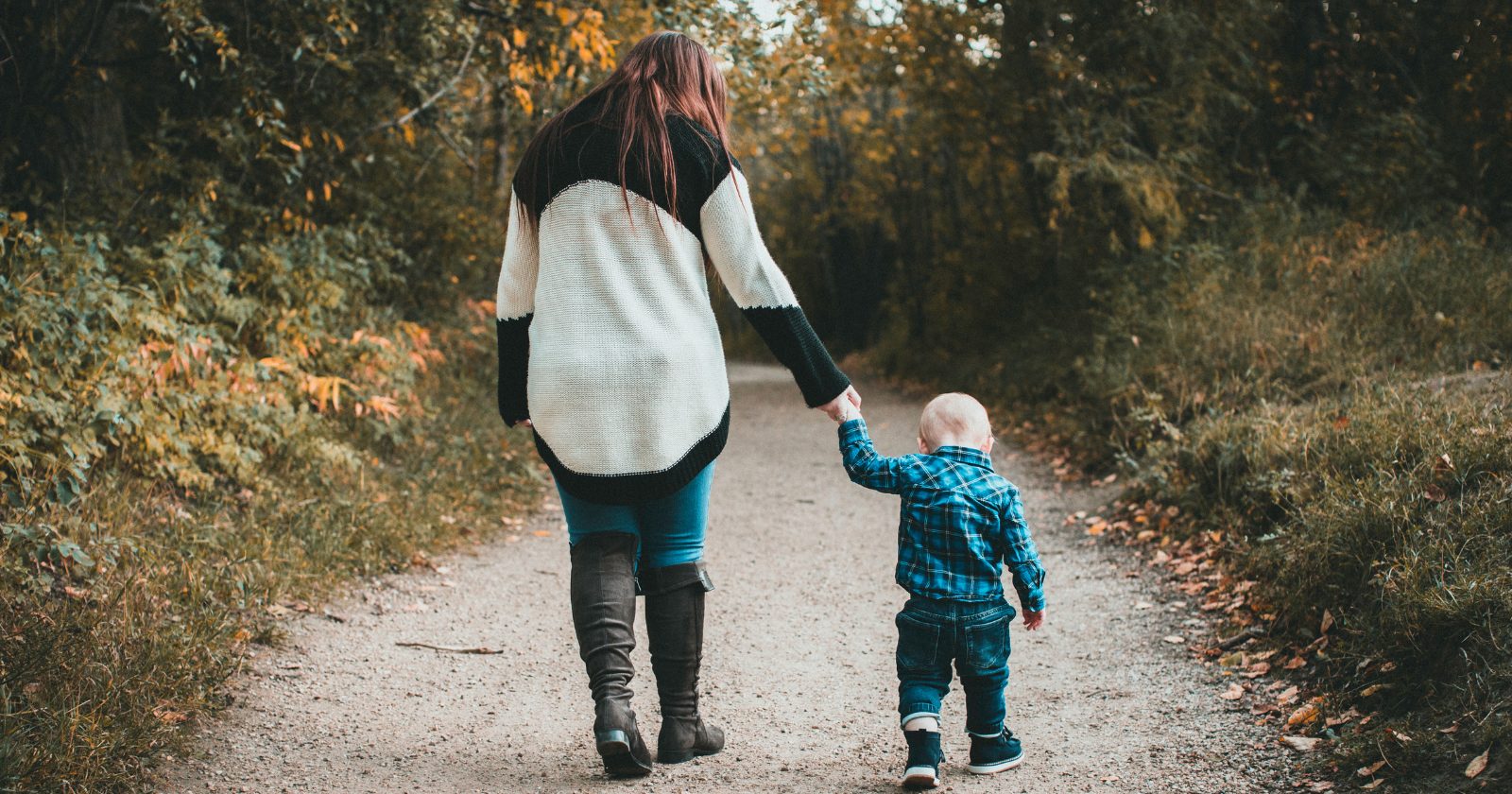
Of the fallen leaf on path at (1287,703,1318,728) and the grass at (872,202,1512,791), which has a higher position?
the grass at (872,202,1512,791)

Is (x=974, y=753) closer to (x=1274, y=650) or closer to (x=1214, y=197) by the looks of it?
(x=1274, y=650)

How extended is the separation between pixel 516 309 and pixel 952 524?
1.35 metres

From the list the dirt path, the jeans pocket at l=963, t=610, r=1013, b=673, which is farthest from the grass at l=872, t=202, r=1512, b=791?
the jeans pocket at l=963, t=610, r=1013, b=673

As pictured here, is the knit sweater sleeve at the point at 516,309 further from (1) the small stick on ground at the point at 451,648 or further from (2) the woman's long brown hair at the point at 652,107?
(1) the small stick on ground at the point at 451,648

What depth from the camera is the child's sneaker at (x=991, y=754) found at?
3289 millimetres

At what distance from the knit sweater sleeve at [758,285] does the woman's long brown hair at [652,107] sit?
121 millimetres

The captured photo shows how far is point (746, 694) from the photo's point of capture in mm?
4125

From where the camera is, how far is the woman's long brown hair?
304 centimetres

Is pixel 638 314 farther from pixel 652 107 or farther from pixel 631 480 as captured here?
pixel 652 107

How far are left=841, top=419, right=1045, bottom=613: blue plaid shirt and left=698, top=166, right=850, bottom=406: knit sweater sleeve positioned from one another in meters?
0.17

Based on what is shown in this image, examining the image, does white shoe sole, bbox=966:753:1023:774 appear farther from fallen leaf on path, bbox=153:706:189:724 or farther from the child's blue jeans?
fallen leaf on path, bbox=153:706:189:724

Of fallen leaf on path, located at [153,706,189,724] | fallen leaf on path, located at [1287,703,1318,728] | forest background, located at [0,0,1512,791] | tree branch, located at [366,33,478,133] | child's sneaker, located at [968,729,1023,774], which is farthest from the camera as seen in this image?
tree branch, located at [366,33,478,133]

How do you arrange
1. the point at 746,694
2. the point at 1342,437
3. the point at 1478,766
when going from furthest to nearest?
the point at 1342,437
the point at 746,694
the point at 1478,766

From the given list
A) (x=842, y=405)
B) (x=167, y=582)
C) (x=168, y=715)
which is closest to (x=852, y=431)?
(x=842, y=405)
